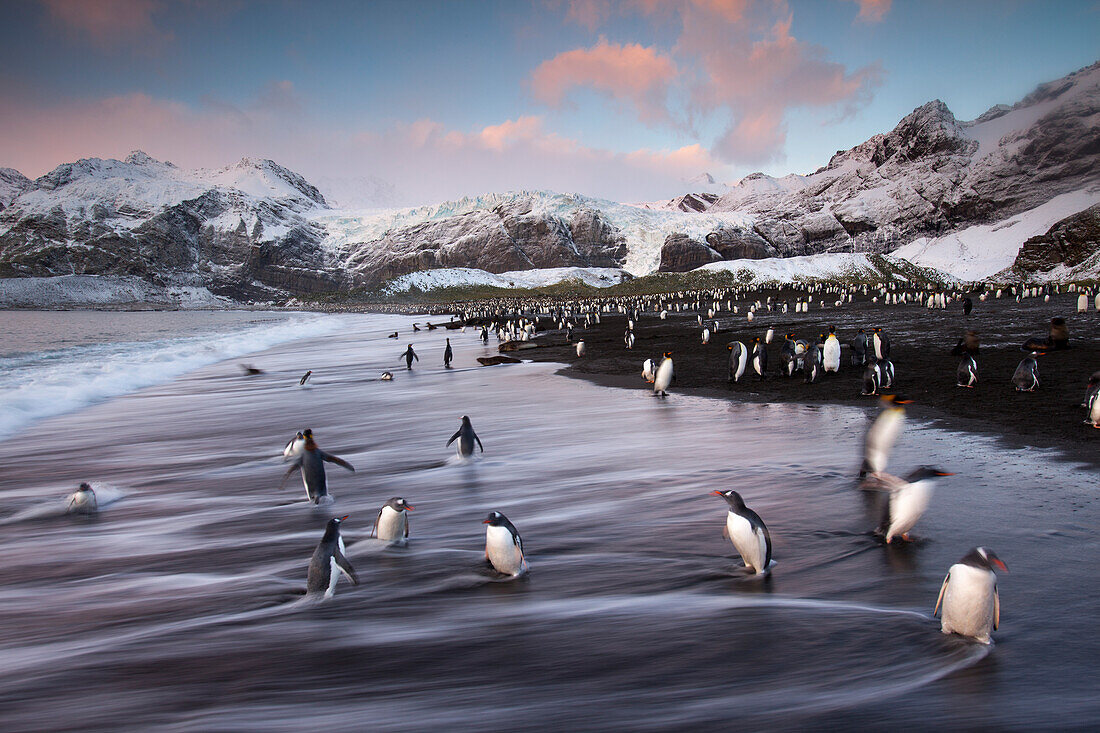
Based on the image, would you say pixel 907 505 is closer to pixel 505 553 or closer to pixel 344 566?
pixel 505 553

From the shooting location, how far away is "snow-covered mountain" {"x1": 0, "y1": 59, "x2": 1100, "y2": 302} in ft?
373

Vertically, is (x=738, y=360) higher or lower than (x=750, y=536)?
higher

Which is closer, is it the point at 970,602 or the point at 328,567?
the point at 970,602

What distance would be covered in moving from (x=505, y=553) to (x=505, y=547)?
0.15ft

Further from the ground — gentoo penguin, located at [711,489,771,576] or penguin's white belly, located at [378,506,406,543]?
gentoo penguin, located at [711,489,771,576]

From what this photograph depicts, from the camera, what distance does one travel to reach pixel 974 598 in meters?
2.96

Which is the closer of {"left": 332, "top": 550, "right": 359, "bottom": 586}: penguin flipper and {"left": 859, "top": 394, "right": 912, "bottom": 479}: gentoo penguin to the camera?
{"left": 332, "top": 550, "right": 359, "bottom": 586}: penguin flipper

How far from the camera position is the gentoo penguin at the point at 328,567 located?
12.7 ft

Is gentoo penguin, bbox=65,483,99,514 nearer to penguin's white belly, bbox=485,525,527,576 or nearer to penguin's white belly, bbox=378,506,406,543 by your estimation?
penguin's white belly, bbox=378,506,406,543

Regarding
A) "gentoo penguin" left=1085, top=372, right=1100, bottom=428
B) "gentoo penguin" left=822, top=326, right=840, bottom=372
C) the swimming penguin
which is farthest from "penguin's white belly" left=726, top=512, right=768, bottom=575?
"gentoo penguin" left=822, top=326, right=840, bottom=372

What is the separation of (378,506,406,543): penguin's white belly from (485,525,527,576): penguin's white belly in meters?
0.92

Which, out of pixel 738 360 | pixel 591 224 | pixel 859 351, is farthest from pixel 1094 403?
pixel 591 224

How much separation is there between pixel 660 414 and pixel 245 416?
731cm

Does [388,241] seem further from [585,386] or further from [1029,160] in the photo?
[585,386]
